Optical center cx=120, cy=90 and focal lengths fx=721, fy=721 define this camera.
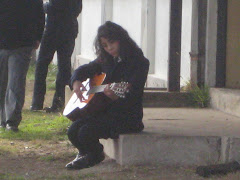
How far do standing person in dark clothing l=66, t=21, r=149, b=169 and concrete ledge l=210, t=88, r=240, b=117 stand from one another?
1.69 m

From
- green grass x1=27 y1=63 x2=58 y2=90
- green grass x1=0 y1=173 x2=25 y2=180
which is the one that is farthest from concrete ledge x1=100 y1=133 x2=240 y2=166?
green grass x1=27 y1=63 x2=58 y2=90

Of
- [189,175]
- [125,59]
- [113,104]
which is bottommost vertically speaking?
[189,175]

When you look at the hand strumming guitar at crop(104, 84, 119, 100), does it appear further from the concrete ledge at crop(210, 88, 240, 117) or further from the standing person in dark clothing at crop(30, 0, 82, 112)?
the standing person in dark clothing at crop(30, 0, 82, 112)

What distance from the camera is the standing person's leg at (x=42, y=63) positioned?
30.3ft

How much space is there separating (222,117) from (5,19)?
97.0 inches

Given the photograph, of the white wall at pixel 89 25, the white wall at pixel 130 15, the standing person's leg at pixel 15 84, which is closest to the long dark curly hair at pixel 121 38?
the standing person's leg at pixel 15 84

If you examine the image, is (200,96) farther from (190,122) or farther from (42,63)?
(42,63)

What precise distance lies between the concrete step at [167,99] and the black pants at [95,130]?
205 cm

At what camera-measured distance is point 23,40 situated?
749cm

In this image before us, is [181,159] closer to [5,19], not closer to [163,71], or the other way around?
[5,19]

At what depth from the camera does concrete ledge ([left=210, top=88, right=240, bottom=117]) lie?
744 cm

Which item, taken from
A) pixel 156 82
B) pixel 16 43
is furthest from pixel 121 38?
pixel 156 82

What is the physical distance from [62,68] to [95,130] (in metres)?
3.58

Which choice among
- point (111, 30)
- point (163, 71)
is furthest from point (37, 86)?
point (111, 30)
